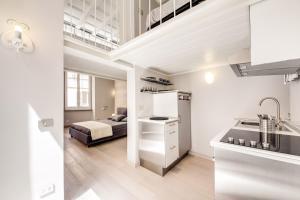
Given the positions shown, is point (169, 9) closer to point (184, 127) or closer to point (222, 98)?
point (222, 98)

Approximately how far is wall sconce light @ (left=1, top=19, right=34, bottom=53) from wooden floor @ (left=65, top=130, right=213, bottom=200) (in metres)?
1.97

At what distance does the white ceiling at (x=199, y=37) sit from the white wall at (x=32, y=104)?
3.10 ft

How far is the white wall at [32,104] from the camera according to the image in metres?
1.23

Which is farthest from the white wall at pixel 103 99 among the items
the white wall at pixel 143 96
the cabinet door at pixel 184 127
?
the cabinet door at pixel 184 127

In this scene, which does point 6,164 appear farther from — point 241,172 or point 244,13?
point 244,13

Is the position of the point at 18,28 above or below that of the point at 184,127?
above

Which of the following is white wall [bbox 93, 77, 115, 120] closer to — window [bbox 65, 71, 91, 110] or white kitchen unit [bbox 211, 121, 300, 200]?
window [bbox 65, 71, 91, 110]

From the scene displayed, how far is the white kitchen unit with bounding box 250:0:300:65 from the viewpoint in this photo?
0.92 m

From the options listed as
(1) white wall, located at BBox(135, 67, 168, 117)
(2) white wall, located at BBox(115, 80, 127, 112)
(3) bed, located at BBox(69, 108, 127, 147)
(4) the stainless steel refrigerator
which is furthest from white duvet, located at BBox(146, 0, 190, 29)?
(2) white wall, located at BBox(115, 80, 127, 112)

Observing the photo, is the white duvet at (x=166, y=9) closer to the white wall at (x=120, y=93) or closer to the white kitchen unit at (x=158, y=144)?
the white kitchen unit at (x=158, y=144)

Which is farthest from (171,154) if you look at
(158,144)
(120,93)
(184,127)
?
(120,93)

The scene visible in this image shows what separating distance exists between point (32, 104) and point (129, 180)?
1.82 meters

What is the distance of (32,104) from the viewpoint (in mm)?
1379

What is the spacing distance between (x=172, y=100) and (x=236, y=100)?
4.36 ft
